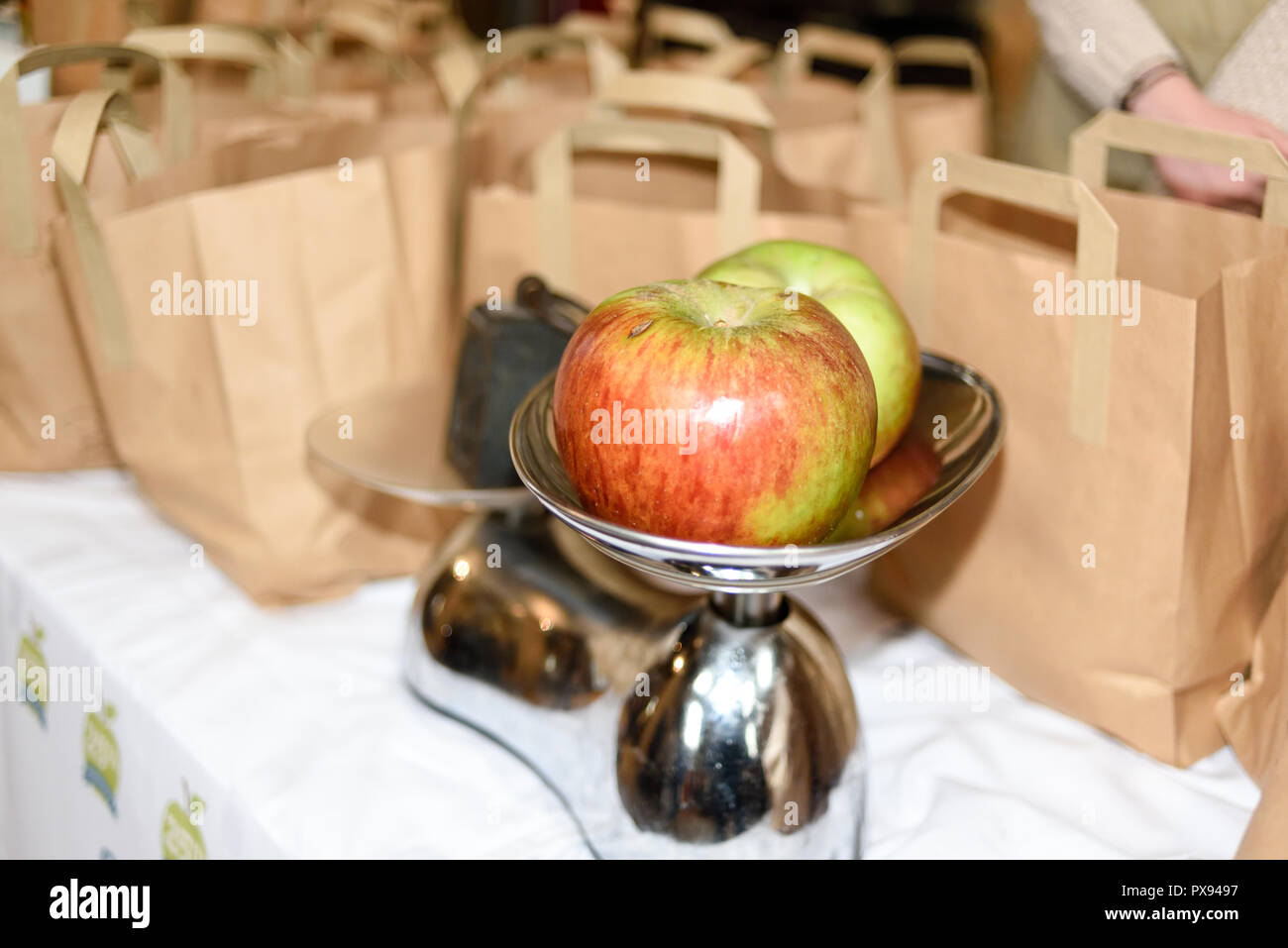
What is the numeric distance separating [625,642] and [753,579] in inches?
6.7

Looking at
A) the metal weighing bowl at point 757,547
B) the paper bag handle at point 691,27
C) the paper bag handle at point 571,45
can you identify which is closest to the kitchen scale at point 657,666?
the metal weighing bowl at point 757,547

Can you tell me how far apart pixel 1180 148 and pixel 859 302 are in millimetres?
237

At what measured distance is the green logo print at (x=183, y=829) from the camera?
0.62 metres

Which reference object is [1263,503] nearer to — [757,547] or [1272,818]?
[1272,818]

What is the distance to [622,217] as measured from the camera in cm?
82

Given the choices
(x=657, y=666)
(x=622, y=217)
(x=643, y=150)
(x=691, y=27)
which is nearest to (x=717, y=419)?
(x=657, y=666)

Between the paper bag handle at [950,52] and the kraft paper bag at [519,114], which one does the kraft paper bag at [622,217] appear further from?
the paper bag handle at [950,52]

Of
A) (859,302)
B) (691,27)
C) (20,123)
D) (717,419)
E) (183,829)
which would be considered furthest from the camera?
(691,27)

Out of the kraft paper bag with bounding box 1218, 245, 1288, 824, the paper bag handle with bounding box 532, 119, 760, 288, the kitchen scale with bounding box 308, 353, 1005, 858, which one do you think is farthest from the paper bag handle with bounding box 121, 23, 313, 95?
the kraft paper bag with bounding box 1218, 245, 1288, 824

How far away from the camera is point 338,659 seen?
2.39ft

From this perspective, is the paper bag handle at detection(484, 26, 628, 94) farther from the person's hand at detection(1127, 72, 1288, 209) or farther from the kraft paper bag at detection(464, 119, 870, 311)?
the person's hand at detection(1127, 72, 1288, 209)

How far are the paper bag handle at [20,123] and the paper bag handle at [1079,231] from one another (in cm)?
58

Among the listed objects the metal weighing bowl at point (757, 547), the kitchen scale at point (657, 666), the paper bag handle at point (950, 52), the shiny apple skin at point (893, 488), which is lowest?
the kitchen scale at point (657, 666)
